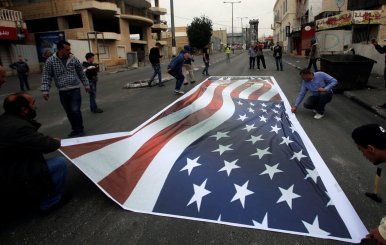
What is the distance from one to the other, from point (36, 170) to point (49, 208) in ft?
1.86

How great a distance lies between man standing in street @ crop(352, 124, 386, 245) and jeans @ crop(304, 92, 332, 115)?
16.2ft

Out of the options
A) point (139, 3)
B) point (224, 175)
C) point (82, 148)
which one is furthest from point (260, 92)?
point (139, 3)

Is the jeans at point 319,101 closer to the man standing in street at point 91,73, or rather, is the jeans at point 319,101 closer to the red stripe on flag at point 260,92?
the red stripe on flag at point 260,92

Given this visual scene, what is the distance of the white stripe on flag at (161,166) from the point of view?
343 centimetres

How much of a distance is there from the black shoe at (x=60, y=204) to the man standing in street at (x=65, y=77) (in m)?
3.03

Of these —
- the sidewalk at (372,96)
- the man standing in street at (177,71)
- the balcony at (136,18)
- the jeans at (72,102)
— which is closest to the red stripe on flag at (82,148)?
the jeans at (72,102)

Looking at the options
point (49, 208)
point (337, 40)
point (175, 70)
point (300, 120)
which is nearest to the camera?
point (49, 208)

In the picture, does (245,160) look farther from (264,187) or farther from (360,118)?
(360,118)

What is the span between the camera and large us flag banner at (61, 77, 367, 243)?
3064 mm

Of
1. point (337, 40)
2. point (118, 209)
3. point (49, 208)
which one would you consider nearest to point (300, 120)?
point (118, 209)

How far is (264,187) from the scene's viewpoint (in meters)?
3.55

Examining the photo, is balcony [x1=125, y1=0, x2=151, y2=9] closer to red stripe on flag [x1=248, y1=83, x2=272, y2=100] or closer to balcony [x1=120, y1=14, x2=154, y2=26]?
balcony [x1=120, y1=14, x2=154, y2=26]

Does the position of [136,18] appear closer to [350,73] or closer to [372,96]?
[350,73]

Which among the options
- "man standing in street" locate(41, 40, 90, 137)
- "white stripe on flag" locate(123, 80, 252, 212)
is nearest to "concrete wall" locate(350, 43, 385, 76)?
"white stripe on flag" locate(123, 80, 252, 212)
